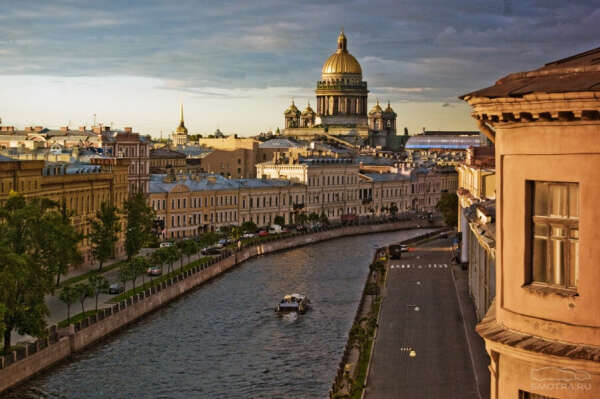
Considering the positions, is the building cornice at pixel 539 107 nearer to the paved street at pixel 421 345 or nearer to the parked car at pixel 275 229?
the paved street at pixel 421 345

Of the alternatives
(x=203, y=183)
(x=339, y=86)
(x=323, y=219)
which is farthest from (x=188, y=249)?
(x=339, y=86)

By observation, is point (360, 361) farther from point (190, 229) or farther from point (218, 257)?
point (190, 229)

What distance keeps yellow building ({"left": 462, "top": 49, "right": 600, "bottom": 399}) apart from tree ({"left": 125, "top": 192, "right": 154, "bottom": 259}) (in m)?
44.5

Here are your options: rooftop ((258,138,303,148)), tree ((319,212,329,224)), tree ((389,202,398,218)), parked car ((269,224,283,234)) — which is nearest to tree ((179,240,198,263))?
parked car ((269,224,283,234))

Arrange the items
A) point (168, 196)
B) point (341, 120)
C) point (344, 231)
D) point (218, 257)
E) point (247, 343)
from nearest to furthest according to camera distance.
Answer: point (247, 343) → point (218, 257) → point (168, 196) → point (344, 231) → point (341, 120)

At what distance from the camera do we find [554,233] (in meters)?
6.54

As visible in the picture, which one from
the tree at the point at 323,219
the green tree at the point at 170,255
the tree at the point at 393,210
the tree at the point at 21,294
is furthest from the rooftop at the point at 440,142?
the tree at the point at 21,294

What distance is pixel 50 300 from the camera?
37969mm

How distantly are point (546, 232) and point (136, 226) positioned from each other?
47.9 meters

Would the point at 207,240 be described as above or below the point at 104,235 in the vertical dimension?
below

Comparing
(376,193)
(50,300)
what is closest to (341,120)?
(376,193)

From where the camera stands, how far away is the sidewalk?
24.2 metres

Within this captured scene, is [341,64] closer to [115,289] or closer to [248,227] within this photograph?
[248,227]

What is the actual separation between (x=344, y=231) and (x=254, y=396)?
52.8 m
